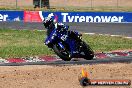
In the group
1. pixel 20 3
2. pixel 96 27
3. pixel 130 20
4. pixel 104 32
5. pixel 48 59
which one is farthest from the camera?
pixel 20 3

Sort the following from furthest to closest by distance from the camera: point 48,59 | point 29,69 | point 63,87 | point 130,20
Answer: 1. point 130,20
2. point 48,59
3. point 29,69
4. point 63,87

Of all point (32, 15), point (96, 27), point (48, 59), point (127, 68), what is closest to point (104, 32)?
point (96, 27)

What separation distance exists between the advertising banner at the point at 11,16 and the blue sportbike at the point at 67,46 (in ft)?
74.1

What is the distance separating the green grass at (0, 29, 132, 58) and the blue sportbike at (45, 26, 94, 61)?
8.32 feet

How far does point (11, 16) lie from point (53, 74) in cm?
2630

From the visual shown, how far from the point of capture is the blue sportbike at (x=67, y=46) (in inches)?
642

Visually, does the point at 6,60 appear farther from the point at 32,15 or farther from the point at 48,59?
the point at 32,15

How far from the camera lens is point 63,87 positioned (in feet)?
37.6

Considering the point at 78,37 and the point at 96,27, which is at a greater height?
the point at 78,37

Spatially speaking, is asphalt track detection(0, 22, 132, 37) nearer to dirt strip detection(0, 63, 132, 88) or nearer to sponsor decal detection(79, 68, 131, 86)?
dirt strip detection(0, 63, 132, 88)

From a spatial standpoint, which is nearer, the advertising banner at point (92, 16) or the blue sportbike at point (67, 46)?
the blue sportbike at point (67, 46)

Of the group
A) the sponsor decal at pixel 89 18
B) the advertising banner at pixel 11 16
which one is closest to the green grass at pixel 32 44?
the advertising banner at pixel 11 16

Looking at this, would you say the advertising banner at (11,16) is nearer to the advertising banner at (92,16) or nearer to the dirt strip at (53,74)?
the advertising banner at (92,16)

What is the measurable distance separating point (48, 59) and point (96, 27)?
17.2 meters
